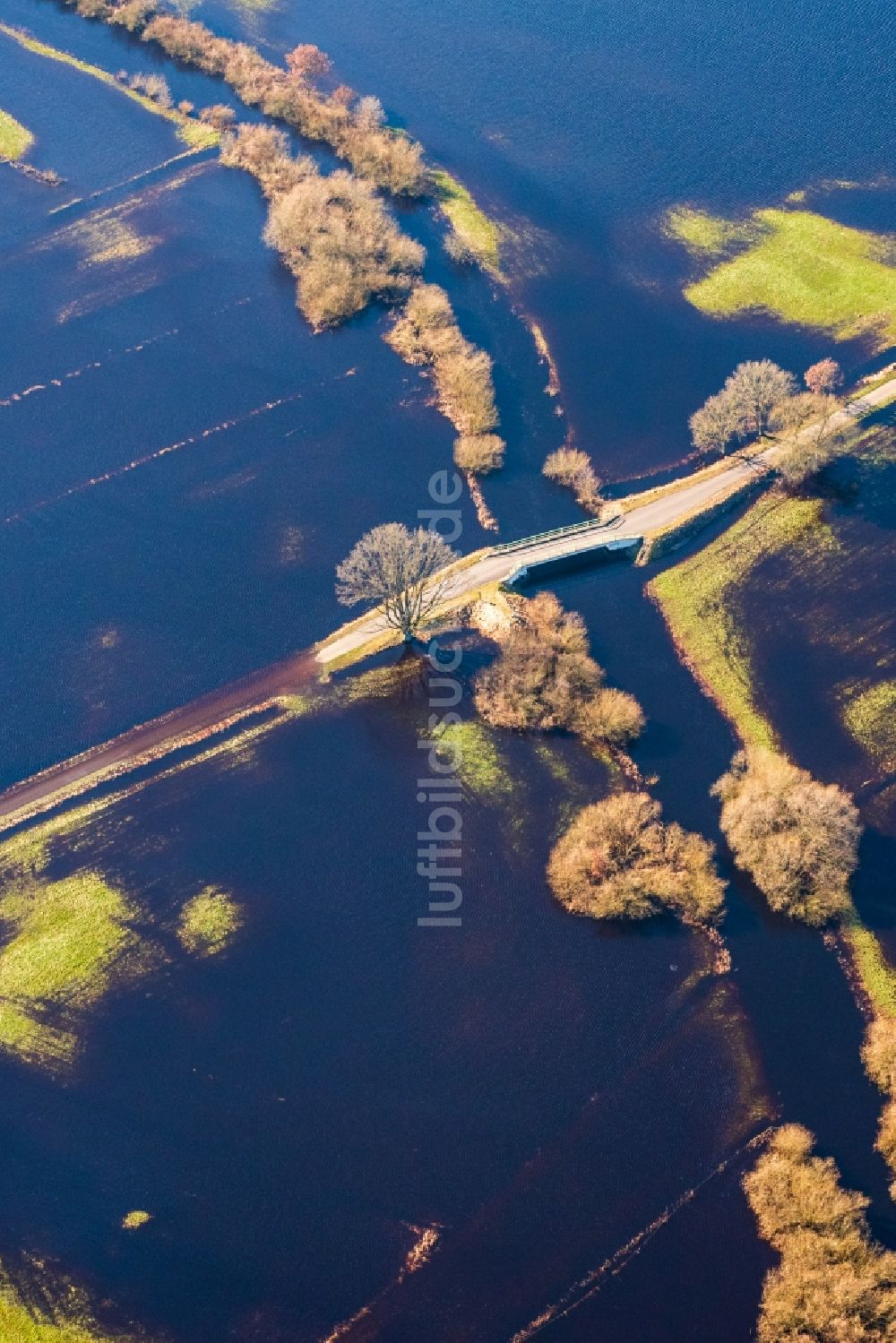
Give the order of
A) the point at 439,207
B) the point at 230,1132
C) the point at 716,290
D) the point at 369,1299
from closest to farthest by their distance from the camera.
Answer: the point at 369,1299 → the point at 230,1132 → the point at 716,290 → the point at 439,207

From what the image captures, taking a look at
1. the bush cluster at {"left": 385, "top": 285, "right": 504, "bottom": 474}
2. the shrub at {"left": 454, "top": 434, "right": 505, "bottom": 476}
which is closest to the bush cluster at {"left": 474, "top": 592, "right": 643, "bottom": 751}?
the shrub at {"left": 454, "top": 434, "right": 505, "bottom": 476}

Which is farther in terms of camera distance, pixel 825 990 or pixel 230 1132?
pixel 825 990

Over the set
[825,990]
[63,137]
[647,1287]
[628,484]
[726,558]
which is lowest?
[647,1287]

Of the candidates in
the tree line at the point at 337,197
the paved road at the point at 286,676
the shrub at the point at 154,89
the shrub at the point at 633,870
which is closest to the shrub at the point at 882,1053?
the shrub at the point at 633,870

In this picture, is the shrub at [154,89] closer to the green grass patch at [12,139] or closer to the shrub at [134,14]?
the shrub at [134,14]

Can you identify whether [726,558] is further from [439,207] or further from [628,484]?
[439,207]

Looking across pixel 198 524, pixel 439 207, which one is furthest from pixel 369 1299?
pixel 439 207
